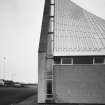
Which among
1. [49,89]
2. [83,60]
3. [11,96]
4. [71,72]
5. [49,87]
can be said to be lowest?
[11,96]

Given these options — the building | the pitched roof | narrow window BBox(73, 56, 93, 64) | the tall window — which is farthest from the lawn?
narrow window BBox(73, 56, 93, 64)

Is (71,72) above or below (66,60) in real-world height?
below

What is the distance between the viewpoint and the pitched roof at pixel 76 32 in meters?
18.0

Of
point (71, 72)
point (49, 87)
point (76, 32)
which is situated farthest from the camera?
point (76, 32)

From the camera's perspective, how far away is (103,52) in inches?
691

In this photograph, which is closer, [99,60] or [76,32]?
[99,60]

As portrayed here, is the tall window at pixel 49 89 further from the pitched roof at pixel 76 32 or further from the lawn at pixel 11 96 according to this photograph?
the lawn at pixel 11 96

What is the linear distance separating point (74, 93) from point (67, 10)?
10.3 meters

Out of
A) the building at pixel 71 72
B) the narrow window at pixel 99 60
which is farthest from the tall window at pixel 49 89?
the narrow window at pixel 99 60

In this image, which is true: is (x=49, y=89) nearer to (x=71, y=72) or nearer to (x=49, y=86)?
(x=49, y=86)

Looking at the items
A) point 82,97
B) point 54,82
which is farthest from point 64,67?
point 82,97

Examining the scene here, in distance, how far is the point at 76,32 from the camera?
20.4 m

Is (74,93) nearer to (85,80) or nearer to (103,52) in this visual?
(85,80)

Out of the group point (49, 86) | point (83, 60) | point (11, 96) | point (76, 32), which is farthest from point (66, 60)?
point (11, 96)
